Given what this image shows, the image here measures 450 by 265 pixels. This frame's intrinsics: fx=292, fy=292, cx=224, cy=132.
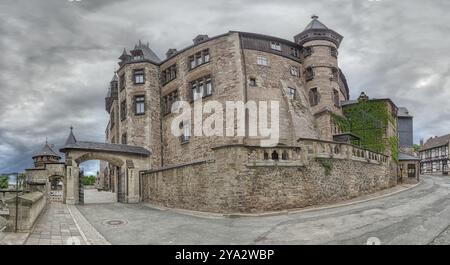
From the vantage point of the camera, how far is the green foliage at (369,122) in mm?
24719

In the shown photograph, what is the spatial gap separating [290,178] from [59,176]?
26.3m

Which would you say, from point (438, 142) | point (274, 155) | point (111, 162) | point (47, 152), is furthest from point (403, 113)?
point (47, 152)

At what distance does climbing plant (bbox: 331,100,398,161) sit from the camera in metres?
24.7

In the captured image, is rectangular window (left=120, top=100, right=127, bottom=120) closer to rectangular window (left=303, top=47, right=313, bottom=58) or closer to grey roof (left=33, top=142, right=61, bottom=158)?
grey roof (left=33, top=142, right=61, bottom=158)

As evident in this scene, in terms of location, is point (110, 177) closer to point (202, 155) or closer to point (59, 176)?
point (59, 176)

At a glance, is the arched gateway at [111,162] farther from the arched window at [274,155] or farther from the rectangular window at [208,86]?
the arched window at [274,155]

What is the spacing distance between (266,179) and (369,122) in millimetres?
16054

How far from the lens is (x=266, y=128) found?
2233 cm

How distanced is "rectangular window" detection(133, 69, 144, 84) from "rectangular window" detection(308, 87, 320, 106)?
51.5 ft

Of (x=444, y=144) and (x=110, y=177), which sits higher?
(x=444, y=144)

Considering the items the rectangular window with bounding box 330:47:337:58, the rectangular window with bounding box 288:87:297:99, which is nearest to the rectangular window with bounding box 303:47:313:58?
the rectangular window with bounding box 330:47:337:58
